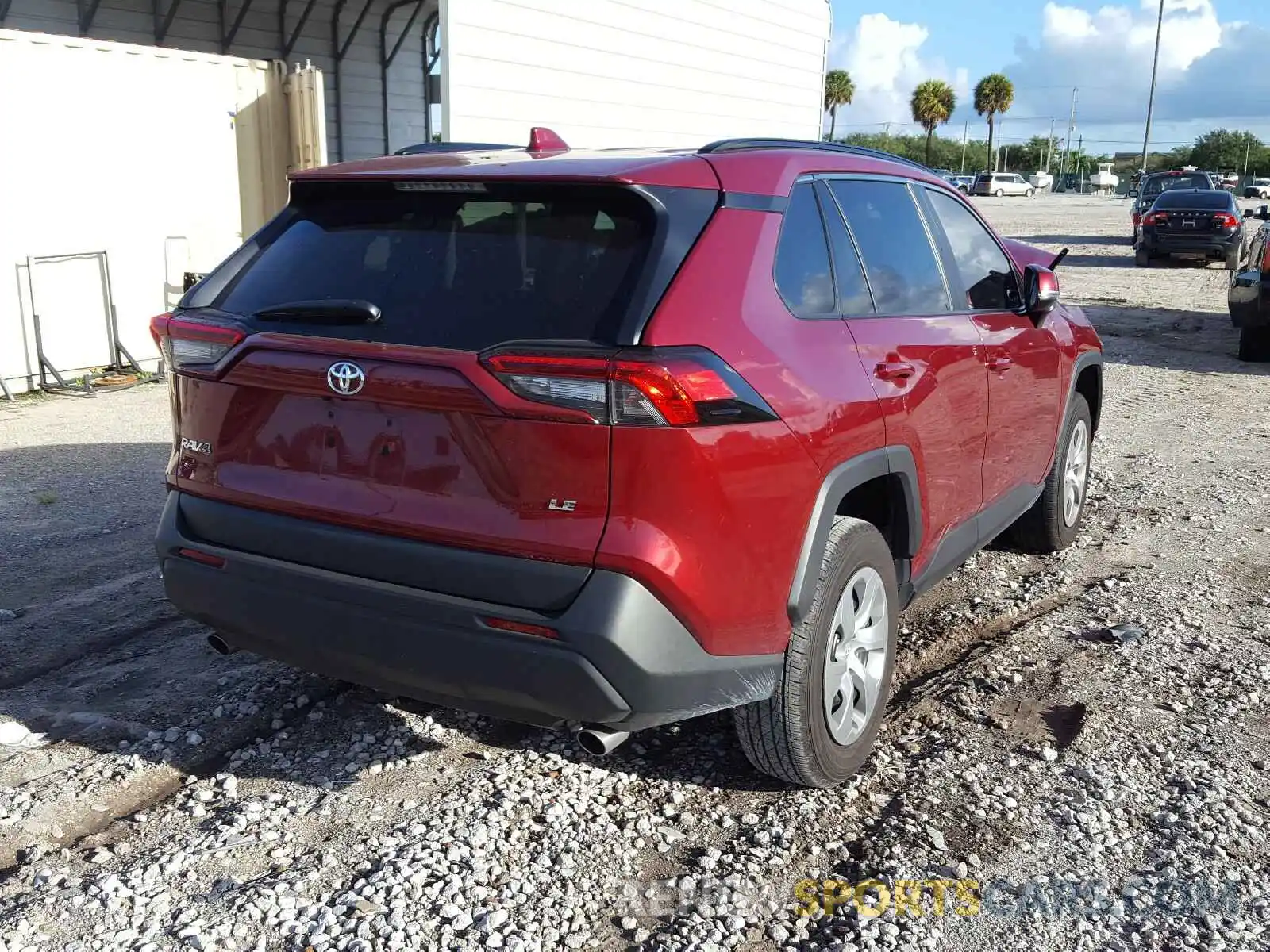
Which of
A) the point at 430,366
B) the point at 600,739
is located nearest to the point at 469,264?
the point at 430,366

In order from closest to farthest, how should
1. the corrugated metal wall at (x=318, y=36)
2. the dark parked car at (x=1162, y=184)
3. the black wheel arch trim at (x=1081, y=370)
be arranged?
1. the black wheel arch trim at (x=1081, y=370)
2. the corrugated metal wall at (x=318, y=36)
3. the dark parked car at (x=1162, y=184)

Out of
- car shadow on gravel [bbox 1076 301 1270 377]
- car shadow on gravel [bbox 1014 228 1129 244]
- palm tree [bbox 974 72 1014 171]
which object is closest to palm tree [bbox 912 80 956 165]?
palm tree [bbox 974 72 1014 171]

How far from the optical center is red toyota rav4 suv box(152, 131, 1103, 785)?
265 cm

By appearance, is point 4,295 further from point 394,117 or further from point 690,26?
point 394,117

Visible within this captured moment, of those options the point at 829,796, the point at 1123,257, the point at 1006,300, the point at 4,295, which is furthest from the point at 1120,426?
the point at 1123,257

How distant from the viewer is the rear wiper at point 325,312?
9.52ft

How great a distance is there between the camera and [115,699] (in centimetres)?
395

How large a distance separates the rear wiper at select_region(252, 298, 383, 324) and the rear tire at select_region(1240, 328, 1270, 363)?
11.4m

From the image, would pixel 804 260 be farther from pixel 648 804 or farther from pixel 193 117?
pixel 193 117

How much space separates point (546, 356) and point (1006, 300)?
265 centimetres

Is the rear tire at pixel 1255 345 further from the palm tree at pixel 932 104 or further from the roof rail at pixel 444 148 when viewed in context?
the palm tree at pixel 932 104

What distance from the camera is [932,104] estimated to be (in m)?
85.4

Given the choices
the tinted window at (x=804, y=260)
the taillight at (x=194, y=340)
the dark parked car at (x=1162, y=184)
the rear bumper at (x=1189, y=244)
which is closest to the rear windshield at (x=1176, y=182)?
the dark parked car at (x=1162, y=184)

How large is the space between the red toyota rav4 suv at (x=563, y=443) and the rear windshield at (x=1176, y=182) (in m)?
28.1
